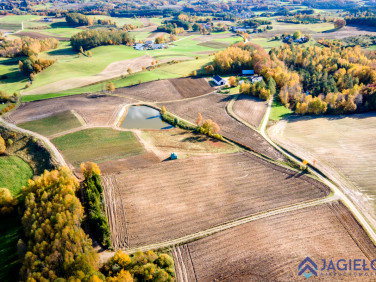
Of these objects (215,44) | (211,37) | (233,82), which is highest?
(211,37)

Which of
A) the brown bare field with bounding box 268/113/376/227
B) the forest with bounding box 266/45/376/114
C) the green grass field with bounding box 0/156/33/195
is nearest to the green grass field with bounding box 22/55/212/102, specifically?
the forest with bounding box 266/45/376/114

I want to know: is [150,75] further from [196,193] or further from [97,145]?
[196,193]

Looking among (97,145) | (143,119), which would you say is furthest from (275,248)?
(143,119)

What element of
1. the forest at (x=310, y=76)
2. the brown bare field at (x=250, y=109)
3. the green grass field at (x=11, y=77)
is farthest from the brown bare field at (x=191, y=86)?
the green grass field at (x=11, y=77)

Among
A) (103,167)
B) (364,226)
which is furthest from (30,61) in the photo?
(364,226)

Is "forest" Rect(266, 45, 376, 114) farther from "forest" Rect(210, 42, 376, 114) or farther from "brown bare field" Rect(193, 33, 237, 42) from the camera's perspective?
"brown bare field" Rect(193, 33, 237, 42)

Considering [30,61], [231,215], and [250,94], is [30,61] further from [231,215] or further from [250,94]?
[231,215]
